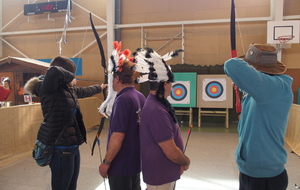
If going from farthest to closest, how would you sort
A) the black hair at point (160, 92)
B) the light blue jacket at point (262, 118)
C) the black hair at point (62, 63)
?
1. the black hair at point (62, 63)
2. the black hair at point (160, 92)
3. the light blue jacket at point (262, 118)

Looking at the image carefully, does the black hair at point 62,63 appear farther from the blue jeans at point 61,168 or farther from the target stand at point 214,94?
the target stand at point 214,94

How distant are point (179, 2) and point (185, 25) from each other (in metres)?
0.64

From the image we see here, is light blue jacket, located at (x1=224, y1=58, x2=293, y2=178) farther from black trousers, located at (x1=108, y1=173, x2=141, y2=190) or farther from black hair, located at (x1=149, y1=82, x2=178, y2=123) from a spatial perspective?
black trousers, located at (x1=108, y1=173, x2=141, y2=190)

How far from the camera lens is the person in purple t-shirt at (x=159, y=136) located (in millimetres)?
1037

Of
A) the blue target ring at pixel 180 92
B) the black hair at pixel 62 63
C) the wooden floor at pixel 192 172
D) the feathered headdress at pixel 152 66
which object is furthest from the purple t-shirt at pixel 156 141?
the blue target ring at pixel 180 92

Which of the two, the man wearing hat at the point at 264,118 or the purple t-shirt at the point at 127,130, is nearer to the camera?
the man wearing hat at the point at 264,118

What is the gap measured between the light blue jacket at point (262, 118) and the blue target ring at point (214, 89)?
4.49 meters

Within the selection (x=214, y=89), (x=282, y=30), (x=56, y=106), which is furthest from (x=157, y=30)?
(x=56, y=106)

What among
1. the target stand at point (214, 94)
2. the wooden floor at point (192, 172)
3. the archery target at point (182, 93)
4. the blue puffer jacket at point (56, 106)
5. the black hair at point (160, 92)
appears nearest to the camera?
the black hair at point (160, 92)

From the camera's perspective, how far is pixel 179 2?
612 cm

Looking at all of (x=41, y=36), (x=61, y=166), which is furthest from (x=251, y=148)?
(x=41, y=36)

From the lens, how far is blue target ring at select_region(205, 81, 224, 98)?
5.41m

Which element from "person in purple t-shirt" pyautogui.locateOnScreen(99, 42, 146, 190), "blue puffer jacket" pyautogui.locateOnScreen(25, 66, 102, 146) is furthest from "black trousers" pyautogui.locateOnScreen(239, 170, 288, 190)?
"blue puffer jacket" pyautogui.locateOnScreen(25, 66, 102, 146)

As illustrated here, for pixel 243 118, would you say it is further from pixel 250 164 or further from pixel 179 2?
pixel 179 2
